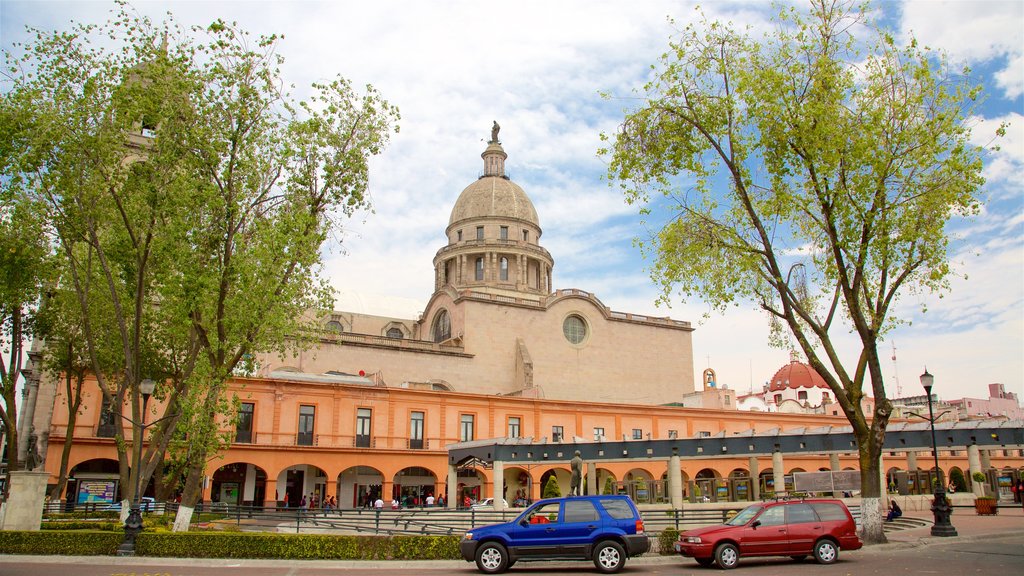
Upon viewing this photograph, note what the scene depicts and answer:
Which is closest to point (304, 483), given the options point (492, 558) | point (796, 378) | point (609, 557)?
point (492, 558)

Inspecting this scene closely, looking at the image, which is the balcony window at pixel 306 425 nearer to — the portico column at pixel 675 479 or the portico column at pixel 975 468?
the portico column at pixel 675 479

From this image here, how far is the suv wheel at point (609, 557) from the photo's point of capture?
13.6 metres

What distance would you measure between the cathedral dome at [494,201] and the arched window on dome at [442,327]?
11968mm

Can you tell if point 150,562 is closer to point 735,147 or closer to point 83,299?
point 83,299

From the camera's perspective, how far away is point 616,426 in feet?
147

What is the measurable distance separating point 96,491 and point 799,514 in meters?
30.8

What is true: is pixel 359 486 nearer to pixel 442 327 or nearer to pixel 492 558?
pixel 442 327

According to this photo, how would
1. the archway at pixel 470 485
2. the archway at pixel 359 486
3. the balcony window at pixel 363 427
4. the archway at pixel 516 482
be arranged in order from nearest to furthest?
the balcony window at pixel 363 427 → the archway at pixel 359 486 → the archway at pixel 470 485 → the archway at pixel 516 482

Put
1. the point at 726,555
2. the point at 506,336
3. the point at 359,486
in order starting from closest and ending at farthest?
the point at 726,555 → the point at 359,486 → the point at 506,336

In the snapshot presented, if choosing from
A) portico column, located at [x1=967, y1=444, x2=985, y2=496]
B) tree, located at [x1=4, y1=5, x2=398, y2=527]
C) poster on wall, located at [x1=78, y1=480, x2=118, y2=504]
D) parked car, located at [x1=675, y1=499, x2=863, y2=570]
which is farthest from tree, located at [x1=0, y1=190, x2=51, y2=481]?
portico column, located at [x1=967, y1=444, x2=985, y2=496]

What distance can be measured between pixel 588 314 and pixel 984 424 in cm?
3047

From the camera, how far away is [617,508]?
555 inches

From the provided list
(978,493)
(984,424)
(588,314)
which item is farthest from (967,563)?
(588,314)

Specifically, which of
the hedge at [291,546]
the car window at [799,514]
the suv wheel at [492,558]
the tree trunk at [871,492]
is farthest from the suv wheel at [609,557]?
the tree trunk at [871,492]
